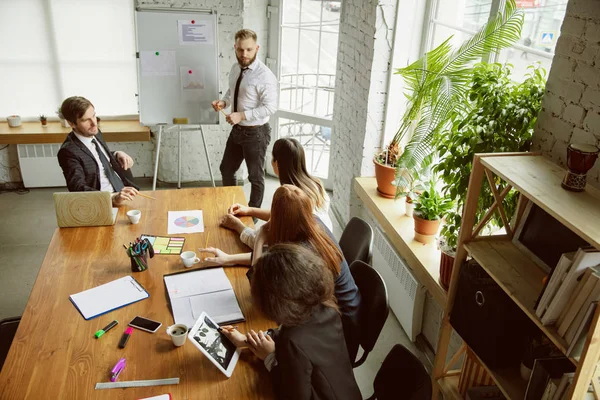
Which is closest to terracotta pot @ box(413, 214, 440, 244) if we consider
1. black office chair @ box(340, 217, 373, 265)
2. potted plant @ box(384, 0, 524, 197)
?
potted plant @ box(384, 0, 524, 197)

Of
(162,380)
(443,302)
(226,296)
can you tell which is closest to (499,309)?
(443,302)

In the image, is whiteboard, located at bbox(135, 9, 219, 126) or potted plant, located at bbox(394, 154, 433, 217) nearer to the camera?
potted plant, located at bbox(394, 154, 433, 217)

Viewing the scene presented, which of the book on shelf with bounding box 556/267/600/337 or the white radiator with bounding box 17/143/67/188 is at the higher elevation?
the book on shelf with bounding box 556/267/600/337

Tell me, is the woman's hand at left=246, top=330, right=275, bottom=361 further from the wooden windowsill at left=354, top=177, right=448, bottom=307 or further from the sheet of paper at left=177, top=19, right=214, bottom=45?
the sheet of paper at left=177, top=19, right=214, bottom=45

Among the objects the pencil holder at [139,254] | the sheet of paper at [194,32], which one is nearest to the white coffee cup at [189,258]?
the pencil holder at [139,254]

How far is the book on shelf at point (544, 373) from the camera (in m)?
1.66

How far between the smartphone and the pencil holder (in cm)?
36

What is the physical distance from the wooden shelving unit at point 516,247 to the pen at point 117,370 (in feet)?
4.53

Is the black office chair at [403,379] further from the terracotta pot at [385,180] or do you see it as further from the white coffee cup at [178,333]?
the terracotta pot at [385,180]

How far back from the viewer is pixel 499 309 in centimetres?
183

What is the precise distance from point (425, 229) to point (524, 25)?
1210mm

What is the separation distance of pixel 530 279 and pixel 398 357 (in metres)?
0.57

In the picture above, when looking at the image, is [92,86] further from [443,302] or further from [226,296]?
[443,302]

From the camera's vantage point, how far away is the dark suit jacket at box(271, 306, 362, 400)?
1.63m
